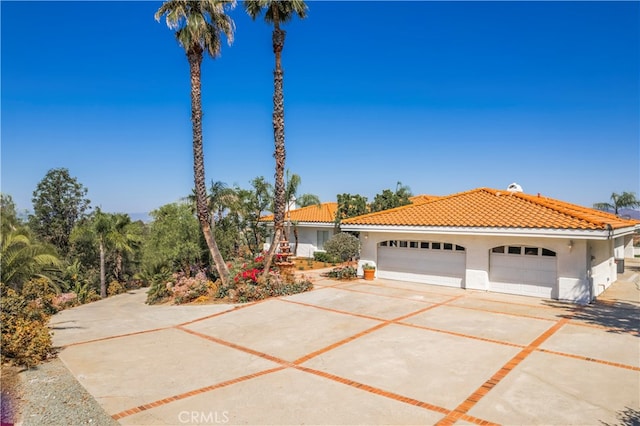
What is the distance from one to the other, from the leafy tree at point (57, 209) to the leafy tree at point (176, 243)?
1034 centimetres

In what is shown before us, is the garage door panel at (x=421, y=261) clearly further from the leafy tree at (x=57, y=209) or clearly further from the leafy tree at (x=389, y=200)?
the leafy tree at (x=57, y=209)

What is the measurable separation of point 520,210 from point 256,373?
13685 millimetres

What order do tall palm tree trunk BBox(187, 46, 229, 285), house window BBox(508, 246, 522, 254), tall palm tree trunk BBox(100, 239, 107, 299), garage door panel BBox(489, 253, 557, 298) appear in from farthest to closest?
tall palm tree trunk BBox(100, 239, 107, 299), tall palm tree trunk BBox(187, 46, 229, 285), house window BBox(508, 246, 522, 254), garage door panel BBox(489, 253, 557, 298)

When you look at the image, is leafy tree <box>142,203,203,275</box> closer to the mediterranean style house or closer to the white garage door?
the mediterranean style house

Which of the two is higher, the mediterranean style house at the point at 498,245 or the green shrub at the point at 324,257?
the mediterranean style house at the point at 498,245

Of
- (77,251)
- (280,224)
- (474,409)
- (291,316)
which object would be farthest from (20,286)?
(474,409)

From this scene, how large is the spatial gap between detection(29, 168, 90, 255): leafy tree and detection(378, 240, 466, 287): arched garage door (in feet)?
68.6

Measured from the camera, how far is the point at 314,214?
3494 cm

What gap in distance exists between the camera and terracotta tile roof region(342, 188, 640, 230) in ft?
50.4

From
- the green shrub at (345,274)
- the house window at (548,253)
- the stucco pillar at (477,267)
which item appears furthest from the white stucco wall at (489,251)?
the green shrub at (345,274)

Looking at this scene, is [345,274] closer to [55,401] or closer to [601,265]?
[601,265]

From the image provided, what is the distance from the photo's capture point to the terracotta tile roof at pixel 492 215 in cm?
1535

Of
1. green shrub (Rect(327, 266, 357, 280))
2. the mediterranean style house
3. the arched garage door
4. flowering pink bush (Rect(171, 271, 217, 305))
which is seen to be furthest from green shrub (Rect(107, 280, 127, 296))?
the arched garage door

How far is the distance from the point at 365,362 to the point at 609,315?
29.7 ft
